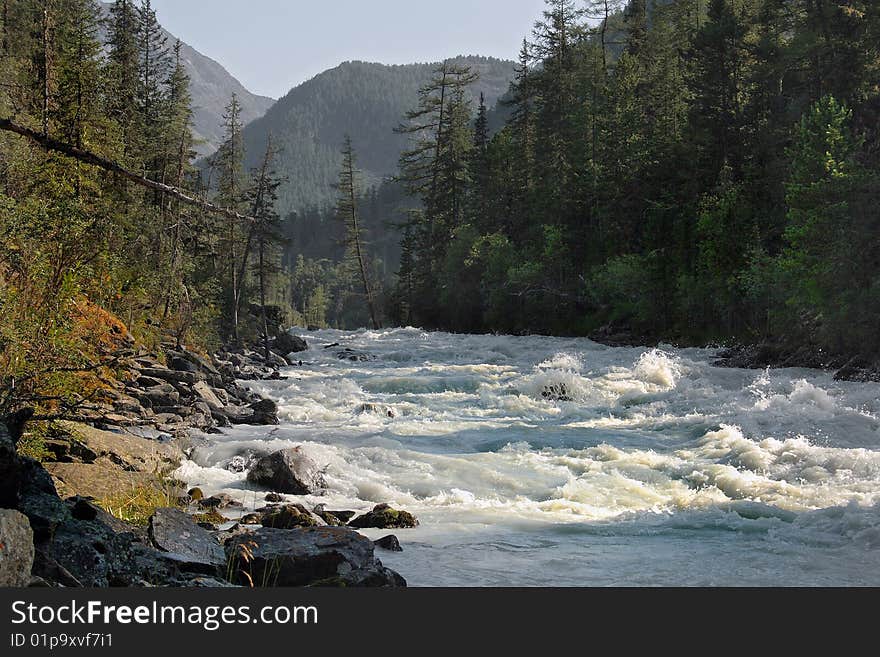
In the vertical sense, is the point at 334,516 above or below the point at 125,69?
below

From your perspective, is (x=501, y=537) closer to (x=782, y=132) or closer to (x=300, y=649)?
(x=300, y=649)

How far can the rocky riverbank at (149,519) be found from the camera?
5312mm

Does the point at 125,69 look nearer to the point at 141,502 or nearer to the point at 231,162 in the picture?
the point at 231,162

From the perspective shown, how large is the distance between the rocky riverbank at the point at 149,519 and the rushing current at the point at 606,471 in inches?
26.6

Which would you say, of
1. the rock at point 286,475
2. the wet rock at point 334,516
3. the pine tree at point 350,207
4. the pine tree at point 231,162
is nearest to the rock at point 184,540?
the wet rock at point 334,516

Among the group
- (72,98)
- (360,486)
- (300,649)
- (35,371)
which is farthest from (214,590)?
(72,98)

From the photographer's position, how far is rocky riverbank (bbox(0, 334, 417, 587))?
17.4 feet

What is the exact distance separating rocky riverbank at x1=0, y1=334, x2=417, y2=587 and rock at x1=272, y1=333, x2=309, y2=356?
23.6m

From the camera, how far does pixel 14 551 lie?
14.5ft

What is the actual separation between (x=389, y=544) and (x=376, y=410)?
11106 mm

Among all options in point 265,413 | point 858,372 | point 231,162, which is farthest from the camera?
point 231,162

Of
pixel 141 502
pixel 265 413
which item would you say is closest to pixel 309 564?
pixel 141 502

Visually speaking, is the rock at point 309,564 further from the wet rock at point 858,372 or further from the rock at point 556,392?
the wet rock at point 858,372

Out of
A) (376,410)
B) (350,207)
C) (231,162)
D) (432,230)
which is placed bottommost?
(376,410)
